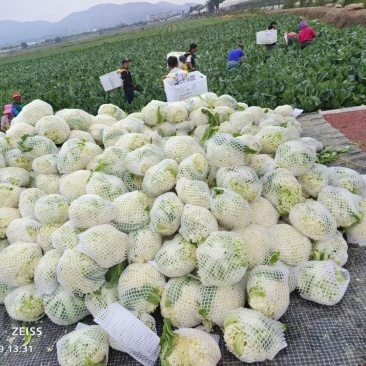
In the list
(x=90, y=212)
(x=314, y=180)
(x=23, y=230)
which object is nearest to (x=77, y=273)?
(x=90, y=212)

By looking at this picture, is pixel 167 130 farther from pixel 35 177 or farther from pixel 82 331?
pixel 82 331

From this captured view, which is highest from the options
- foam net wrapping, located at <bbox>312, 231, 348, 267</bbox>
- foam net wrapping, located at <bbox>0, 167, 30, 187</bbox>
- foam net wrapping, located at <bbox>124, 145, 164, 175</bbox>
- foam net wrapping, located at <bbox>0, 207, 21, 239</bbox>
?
foam net wrapping, located at <bbox>124, 145, 164, 175</bbox>

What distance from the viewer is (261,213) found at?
9.18ft

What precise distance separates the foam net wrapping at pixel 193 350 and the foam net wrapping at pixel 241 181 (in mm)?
1037

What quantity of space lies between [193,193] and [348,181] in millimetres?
1352

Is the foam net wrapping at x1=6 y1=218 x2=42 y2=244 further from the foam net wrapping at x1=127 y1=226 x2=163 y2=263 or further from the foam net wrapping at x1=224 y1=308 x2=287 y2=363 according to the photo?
the foam net wrapping at x1=224 y1=308 x2=287 y2=363

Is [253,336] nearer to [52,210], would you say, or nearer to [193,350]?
[193,350]

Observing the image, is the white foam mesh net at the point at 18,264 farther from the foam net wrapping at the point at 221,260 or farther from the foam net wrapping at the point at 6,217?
the foam net wrapping at the point at 221,260

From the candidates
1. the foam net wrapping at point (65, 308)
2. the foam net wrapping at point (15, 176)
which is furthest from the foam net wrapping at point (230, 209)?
the foam net wrapping at point (15, 176)

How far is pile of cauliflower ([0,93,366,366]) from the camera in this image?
7.41ft

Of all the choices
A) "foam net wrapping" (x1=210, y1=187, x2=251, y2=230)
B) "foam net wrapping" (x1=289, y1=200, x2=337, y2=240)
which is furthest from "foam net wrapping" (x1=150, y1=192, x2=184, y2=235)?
"foam net wrapping" (x1=289, y1=200, x2=337, y2=240)

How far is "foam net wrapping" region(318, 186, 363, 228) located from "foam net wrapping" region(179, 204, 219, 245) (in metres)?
0.92

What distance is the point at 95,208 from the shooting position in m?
2.57

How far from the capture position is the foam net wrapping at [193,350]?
202 centimetres
